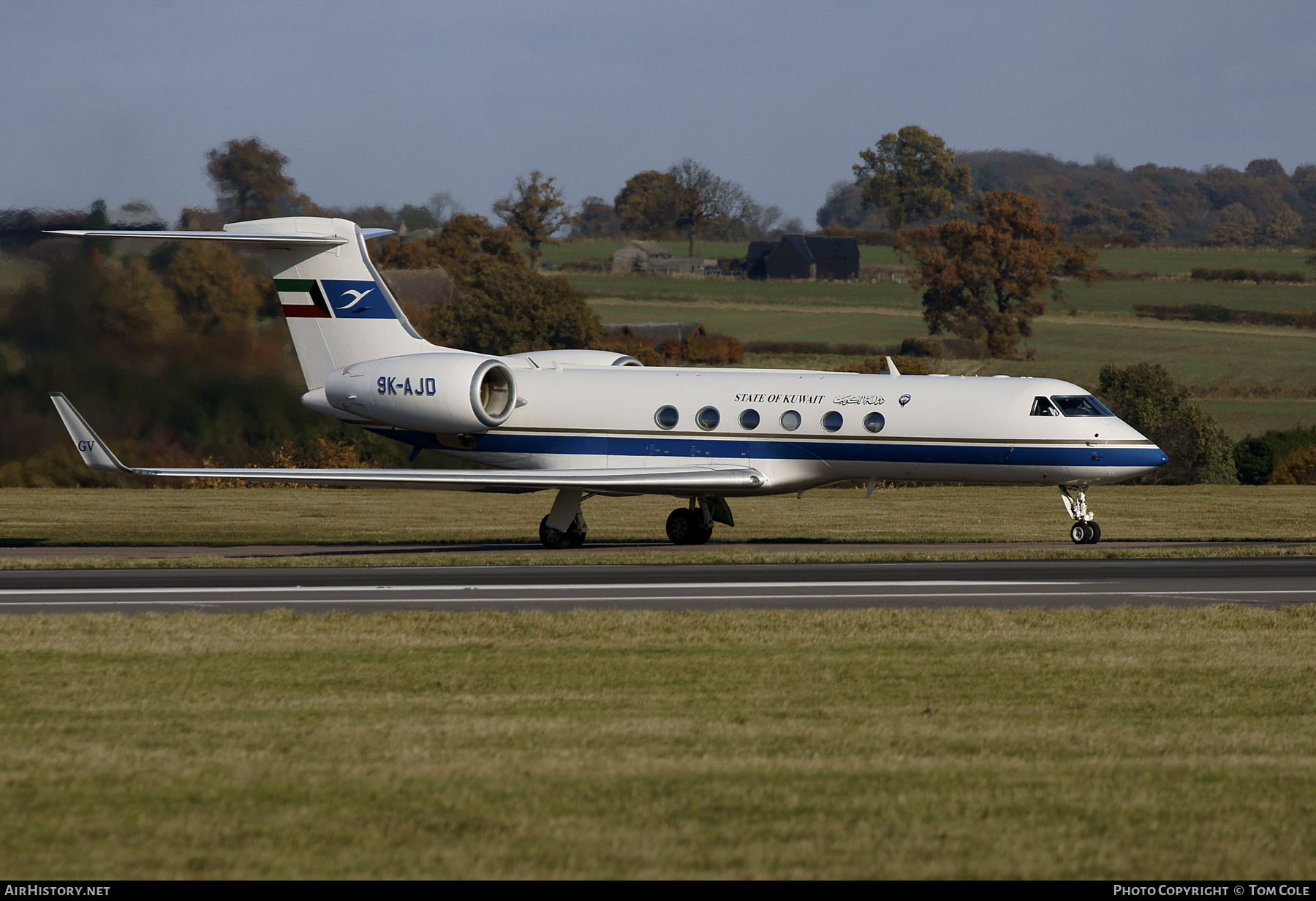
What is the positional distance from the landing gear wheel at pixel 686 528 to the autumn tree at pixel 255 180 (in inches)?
937

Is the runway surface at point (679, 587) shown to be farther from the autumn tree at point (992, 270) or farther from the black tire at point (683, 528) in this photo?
the autumn tree at point (992, 270)

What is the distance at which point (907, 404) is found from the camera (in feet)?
84.9

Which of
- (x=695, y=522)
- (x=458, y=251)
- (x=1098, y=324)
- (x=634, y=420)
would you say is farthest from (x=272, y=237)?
(x=1098, y=324)

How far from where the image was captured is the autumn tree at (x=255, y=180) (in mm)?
48000

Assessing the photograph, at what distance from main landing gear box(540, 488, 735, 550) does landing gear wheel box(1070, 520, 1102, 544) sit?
636 centimetres

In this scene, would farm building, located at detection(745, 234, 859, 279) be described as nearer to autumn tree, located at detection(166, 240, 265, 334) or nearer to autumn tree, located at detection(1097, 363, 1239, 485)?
autumn tree, located at detection(1097, 363, 1239, 485)

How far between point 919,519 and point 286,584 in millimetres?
18099

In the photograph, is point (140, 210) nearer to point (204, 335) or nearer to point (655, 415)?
point (204, 335)

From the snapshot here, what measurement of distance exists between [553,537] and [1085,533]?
9.64 meters

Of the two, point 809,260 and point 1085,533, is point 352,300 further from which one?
point 809,260

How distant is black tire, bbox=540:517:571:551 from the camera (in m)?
27.9

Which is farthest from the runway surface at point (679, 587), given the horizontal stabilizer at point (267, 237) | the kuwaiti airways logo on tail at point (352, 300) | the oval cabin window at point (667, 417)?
the kuwaiti airways logo on tail at point (352, 300)

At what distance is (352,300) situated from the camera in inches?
1135
